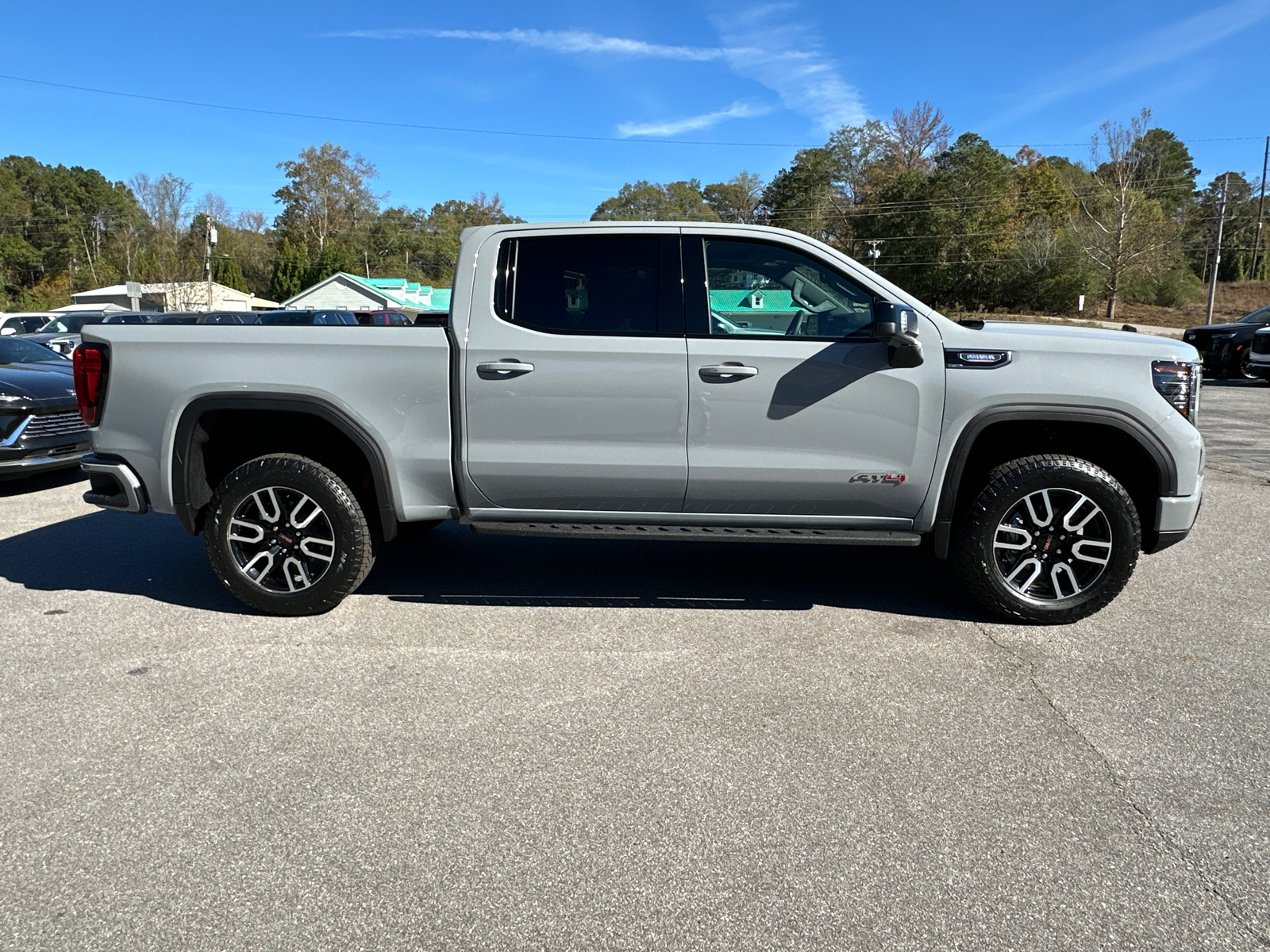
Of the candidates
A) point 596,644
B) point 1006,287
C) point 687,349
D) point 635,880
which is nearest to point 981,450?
point 687,349

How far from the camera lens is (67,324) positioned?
24453 mm

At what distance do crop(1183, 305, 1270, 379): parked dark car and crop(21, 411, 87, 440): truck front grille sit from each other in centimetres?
2072

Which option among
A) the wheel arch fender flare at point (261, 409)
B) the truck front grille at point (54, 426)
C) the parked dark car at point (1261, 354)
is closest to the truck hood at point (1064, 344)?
the wheel arch fender flare at point (261, 409)

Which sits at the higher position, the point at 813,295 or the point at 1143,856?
the point at 813,295

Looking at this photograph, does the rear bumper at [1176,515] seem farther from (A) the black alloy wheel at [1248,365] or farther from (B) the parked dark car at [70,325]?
(B) the parked dark car at [70,325]

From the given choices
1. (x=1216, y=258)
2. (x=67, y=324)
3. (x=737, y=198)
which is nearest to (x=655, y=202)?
(x=737, y=198)

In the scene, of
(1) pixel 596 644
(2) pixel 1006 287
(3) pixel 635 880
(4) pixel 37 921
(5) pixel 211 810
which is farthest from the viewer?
(2) pixel 1006 287

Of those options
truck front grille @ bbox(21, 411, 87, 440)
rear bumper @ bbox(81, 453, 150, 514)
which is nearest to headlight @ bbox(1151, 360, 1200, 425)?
rear bumper @ bbox(81, 453, 150, 514)

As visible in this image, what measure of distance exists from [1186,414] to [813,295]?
1905 millimetres

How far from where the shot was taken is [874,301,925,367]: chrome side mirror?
4.18 metres

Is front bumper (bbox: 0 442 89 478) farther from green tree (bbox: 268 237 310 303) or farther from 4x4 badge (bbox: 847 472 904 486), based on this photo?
green tree (bbox: 268 237 310 303)

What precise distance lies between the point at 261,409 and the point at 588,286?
68.7 inches

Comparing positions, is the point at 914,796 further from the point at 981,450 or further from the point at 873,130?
the point at 873,130

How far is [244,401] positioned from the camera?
4.58 metres
